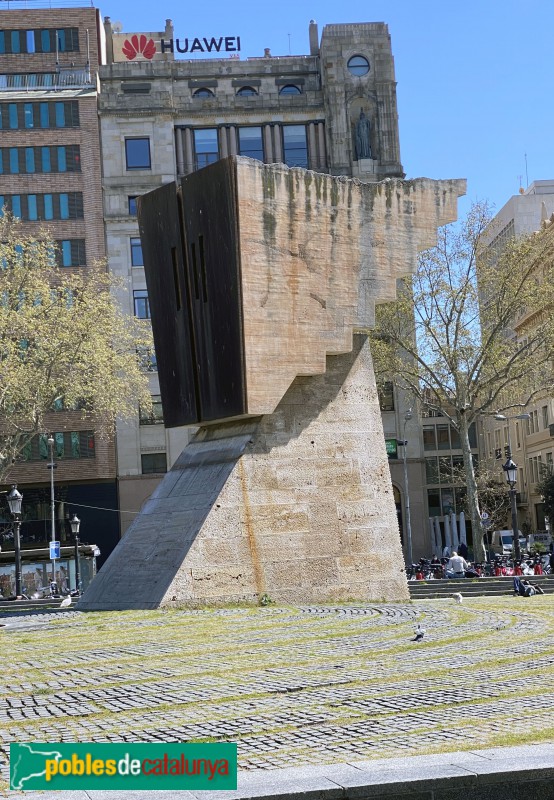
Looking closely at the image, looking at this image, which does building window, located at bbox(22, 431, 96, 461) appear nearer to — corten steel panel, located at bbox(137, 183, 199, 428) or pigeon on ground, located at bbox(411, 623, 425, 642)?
corten steel panel, located at bbox(137, 183, 199, 428)

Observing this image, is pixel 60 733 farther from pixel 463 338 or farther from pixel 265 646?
pixel 463 338

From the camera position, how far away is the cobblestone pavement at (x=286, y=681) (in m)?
7.78

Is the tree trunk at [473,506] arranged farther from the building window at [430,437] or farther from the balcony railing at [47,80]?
the balcony railing at [47,80]

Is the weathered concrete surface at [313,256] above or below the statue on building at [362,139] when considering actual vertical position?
below

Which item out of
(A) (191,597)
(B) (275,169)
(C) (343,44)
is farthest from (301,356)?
(C) (343,44)

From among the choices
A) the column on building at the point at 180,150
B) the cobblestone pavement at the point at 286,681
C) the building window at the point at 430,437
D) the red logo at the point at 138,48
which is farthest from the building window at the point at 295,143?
the cobblestone pavement at the point at 286,681

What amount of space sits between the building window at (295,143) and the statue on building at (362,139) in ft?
8.31

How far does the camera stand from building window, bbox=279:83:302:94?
183 feet

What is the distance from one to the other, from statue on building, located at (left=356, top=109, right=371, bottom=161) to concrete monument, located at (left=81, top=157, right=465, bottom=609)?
35.5 metres

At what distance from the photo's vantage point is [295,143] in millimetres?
55375

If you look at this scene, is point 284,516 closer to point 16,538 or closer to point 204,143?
point 16,538

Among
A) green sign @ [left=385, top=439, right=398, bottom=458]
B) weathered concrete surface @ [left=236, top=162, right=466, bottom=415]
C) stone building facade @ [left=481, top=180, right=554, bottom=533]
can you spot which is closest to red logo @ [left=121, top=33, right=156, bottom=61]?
stone building facade @ [left=481, top=180, right=554, bottom=533]

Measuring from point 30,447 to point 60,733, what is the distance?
144 feet

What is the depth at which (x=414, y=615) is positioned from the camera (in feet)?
51.8
